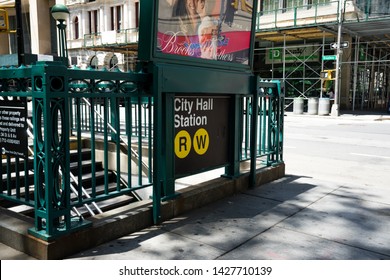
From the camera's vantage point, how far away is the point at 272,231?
13.3 ft

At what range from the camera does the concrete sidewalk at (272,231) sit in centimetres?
351

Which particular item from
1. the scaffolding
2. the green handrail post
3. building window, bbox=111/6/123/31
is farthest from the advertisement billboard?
building window, bbox=111/6/123/31

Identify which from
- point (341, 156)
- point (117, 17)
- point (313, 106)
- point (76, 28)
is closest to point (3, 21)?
point (341, 156)

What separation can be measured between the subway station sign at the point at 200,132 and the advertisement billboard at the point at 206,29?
545mm

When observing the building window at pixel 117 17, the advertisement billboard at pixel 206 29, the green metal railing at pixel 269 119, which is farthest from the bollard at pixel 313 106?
the building window at pixel 117 17

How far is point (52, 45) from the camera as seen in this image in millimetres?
45125

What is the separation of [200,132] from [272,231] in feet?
4.84

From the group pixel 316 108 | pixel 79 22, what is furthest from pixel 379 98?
pixel 79 22

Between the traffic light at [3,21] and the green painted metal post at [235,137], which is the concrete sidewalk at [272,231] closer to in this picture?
the green painted metal post at [235,137]

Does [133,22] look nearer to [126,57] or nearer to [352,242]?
[126,57]

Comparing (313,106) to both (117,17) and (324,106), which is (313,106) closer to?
(324,106)

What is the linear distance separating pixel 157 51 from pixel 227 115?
160 cm
